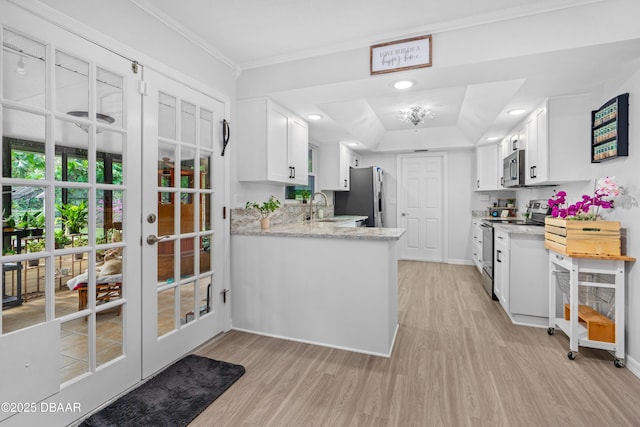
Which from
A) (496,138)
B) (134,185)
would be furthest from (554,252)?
(134,185)

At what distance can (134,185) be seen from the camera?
1.95 m

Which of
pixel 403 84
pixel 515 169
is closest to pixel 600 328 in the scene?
pixel 515 169

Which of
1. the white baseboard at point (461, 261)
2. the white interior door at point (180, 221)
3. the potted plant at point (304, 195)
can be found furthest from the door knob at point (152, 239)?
the white baseboard at point (461, 261)

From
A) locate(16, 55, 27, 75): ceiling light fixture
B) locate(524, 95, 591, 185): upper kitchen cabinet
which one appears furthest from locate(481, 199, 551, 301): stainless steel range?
locate(16, 55, 27, 75): ceiling light fixture

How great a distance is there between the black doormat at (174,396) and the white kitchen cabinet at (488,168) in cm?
474

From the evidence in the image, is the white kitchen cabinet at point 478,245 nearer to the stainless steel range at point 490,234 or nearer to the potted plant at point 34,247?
the stainless steel range at point 490,234

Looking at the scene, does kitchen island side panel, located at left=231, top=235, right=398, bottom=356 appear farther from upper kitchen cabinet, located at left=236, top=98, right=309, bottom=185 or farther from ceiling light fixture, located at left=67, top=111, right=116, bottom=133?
ceiling light fixture, located at left=67, top=111, right=116, bottom=133

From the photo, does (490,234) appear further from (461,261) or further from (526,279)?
(461,261)

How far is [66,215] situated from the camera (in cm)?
162

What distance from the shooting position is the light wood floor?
169 cm

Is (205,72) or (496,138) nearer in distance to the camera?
(205,72)

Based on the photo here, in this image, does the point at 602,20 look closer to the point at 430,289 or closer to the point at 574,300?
the point at 574,300

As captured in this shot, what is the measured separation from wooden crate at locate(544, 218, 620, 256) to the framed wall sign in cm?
160

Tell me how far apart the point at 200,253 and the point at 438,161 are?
487 centimetres
